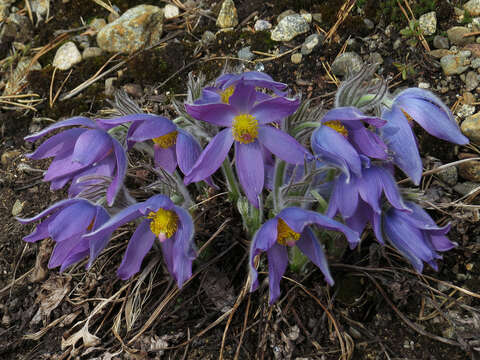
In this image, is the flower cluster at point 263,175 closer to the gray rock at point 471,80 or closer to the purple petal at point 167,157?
the purple petal at point 167,157

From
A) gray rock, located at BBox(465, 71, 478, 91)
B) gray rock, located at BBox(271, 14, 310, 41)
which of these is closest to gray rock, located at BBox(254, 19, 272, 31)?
gray rock, located at BBox(271, 14, 310, 41)

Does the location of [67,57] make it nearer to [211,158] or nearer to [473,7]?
[211,158]

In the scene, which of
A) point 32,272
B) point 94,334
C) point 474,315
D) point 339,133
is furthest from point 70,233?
point 474,315

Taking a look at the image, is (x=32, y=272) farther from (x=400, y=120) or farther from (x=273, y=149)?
(x=400, y=120)

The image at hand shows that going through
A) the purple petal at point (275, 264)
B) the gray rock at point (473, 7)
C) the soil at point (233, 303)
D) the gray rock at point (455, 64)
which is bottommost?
the soil at point (233, 303)

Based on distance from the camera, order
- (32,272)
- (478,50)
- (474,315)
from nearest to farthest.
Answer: (474,315) → (32,272) → (478,50)

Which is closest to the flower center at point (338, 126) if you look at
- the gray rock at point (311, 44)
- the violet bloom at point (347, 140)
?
the violet bloom at point (347, 140)

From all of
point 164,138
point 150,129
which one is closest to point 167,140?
point 164,138
